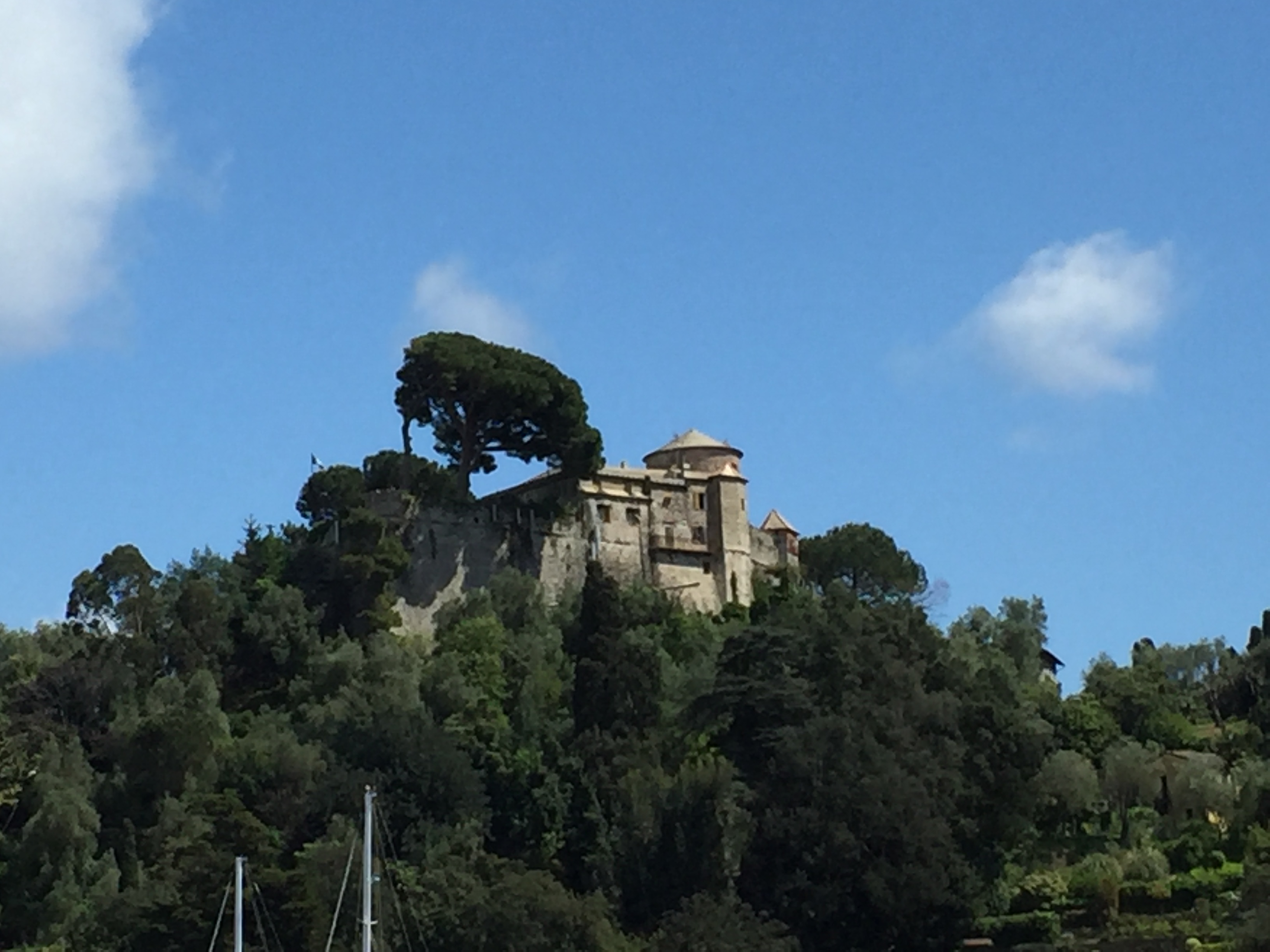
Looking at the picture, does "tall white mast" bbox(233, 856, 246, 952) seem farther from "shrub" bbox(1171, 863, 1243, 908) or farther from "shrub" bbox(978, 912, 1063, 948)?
"shrub" bbox(1171, 863, 1243, 908)

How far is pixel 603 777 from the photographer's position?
2046 inches

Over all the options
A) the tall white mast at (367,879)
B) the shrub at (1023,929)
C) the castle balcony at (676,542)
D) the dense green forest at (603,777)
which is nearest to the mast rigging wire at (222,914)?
the dense green forest at (603,777)

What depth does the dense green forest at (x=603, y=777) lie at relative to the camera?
4681 cm

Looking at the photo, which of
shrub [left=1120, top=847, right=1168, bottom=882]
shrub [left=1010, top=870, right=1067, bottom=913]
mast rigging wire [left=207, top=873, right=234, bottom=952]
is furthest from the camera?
shrub [left=1120, top=847, right=1168, bottom=882]

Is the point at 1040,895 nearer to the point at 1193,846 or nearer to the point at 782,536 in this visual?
the point at 1193,846

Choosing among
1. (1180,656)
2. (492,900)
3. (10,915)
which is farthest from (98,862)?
(1180,656)

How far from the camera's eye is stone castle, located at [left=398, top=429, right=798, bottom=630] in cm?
7281

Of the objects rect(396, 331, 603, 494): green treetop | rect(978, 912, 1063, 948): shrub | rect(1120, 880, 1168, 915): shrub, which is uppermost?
rect(396, 331, 603, 494): green treetop

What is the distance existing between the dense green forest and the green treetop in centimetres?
427

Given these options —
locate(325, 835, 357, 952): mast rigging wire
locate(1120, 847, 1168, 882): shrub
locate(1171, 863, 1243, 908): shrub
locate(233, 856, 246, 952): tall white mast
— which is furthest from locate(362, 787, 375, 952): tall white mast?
locate(1171, 863, 1243, 908): shrub

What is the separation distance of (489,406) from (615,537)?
7657 mm

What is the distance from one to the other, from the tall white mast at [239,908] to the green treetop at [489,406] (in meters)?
29.6

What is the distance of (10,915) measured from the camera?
54750 mm

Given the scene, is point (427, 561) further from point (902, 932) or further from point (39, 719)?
point (902, 932)
